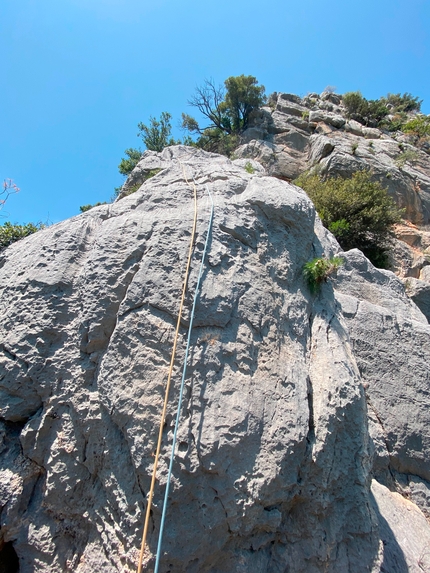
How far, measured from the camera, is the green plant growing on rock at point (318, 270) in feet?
15.3

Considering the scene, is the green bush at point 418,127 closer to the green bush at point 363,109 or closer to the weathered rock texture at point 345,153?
the weathered rock texture at point 345,153

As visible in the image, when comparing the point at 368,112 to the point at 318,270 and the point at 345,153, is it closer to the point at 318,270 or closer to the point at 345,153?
the point at 345,153

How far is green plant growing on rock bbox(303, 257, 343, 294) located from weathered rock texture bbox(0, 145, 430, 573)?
127mm

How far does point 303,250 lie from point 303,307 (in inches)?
35.5

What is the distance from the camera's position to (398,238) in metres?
12.4

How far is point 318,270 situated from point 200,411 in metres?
2.48

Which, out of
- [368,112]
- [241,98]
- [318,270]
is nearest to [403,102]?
[368,112]

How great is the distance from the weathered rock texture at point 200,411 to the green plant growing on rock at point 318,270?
127mm

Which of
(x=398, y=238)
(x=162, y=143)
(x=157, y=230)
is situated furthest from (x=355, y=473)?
(x=162, y=143)

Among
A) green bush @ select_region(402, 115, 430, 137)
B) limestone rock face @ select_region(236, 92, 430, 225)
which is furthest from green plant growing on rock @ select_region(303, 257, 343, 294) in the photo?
green bush @ select_region(402, 115, 430, 137)

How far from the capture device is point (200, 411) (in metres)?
3.22

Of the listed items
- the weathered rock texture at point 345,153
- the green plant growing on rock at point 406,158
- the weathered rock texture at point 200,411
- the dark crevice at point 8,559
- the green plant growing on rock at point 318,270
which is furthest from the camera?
the green plant growing on rock at point 406,158

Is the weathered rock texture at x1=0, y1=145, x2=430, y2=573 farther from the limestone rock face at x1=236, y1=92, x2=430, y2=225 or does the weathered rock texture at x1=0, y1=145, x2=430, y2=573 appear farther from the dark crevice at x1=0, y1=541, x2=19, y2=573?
the limestone rock face at x1=236, y1=92, x2=430, y2=225

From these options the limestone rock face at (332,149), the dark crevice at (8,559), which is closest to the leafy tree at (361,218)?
the limestone rock face at (332,149)
